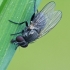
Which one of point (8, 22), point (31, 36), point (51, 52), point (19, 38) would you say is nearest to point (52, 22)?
point (31, 36)

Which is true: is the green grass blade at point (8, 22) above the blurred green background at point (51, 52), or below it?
above

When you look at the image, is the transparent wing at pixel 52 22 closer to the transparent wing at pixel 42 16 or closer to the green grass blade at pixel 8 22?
the transparent wing at pixel 42 16

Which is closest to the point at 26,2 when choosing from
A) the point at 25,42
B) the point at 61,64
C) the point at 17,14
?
the point at 17,14

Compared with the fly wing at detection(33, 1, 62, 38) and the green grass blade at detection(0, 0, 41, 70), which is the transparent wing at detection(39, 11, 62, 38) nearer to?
the fly wing at detection(33, 1, 62, 38)

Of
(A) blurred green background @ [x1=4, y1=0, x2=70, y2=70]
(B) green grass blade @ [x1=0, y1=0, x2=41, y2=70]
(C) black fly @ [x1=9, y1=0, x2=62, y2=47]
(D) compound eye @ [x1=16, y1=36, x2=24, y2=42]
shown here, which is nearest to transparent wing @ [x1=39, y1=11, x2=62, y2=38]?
(C) black fly @ [x1=9, y1=0, x2=62, y2=47]

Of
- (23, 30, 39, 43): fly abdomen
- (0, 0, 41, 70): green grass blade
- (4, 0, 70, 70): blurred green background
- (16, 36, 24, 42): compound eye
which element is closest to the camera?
(0, 0, 41, 70): green grass blade

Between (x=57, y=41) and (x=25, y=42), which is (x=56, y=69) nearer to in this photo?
(x=57, y=41)

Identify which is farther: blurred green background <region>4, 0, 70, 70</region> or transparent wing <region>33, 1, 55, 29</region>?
blurred green background <region>4, 0, 70, 70</region>

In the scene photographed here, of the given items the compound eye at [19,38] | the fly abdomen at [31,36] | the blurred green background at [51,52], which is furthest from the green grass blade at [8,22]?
the blurred green background at [51,52]
